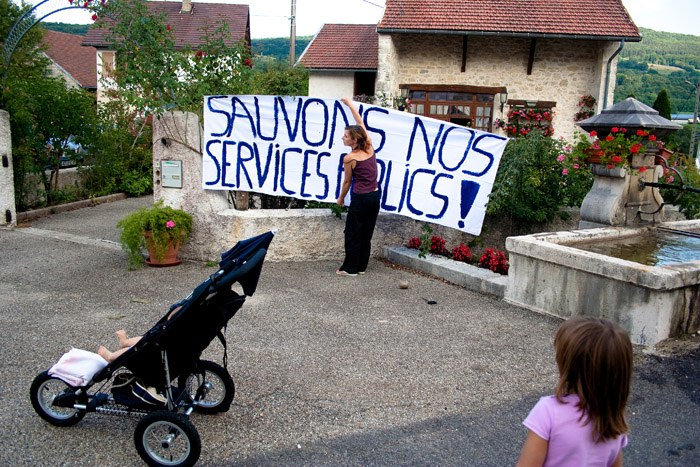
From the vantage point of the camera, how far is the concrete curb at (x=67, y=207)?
1066cm

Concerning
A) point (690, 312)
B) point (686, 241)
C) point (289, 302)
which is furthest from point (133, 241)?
point (686, 241)

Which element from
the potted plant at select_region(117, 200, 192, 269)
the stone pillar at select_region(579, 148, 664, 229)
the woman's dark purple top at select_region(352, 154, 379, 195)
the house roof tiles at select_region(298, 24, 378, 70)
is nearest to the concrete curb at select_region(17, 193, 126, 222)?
the potted plant at select_region(117, 200, 192, 269)

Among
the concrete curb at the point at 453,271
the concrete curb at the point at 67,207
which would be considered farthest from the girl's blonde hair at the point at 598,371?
the concrete curb at the point at 67,207

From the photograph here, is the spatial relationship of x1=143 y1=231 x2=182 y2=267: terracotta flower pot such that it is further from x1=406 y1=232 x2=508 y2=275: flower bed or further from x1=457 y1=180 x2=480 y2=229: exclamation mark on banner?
x1=457 y1=180 x2=480 y2=229: exclamation mark on banner

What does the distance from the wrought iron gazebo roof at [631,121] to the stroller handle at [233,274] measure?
16.6 ft

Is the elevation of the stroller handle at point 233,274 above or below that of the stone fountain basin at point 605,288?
above

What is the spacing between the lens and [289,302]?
6.34 metres

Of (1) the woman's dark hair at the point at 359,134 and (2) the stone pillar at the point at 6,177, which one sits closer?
(1) the woman's dark hair at the point at 359,134

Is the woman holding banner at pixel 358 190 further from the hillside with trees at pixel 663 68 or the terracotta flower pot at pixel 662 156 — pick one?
the hillside with trees at pixel 663 68

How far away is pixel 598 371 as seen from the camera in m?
1.95

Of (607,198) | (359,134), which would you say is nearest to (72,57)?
(359,134)

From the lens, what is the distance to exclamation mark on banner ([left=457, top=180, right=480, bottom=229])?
7.50 meters

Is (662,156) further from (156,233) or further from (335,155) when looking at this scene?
(156,233)

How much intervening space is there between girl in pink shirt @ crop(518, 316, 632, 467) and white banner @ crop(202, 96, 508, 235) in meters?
5.57
